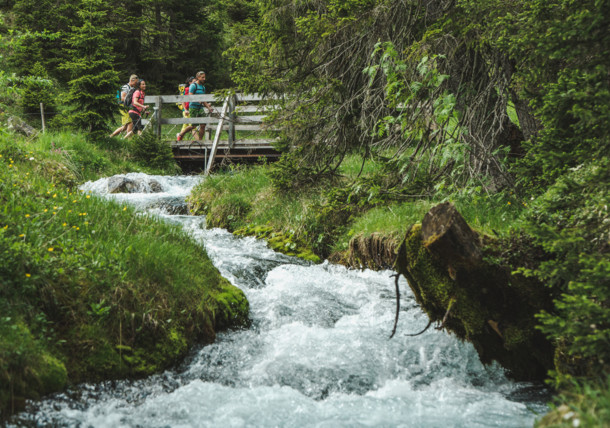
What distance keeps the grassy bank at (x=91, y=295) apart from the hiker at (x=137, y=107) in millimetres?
11453

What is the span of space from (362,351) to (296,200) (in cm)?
473

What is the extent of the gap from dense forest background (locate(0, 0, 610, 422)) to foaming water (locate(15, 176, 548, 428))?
2.57 feet

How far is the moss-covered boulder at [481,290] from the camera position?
4.04m

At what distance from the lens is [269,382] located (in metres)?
4.26

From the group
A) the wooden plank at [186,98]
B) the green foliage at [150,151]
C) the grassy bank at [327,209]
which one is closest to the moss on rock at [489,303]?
the grassy bank at [327,209]

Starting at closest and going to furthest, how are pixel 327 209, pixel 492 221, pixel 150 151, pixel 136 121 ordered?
pixel 492 221
pixel 327 209
pixel 150 151
pixel 136 121

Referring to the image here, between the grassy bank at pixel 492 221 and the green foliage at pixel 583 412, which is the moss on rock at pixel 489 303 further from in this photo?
the green foliage at pixel 583 412

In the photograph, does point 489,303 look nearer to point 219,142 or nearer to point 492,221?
point 492,221

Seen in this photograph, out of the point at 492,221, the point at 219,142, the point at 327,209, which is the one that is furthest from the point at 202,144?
the point at 492,221

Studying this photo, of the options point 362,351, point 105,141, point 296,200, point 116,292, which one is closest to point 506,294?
point 362,351

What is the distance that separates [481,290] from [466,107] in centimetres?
342

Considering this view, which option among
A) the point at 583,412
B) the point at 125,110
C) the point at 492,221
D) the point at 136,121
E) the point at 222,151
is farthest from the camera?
the point at 136,121

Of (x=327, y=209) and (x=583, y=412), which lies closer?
(x=583, y=412)

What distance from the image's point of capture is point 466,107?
6816mm
